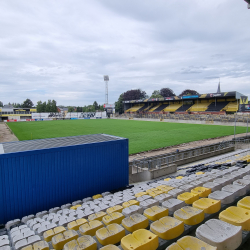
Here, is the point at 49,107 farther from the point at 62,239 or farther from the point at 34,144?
the point at 62,239

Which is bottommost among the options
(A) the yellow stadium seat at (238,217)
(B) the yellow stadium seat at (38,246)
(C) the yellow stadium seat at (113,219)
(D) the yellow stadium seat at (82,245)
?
(B) the yellow stadium seat at (38,246)

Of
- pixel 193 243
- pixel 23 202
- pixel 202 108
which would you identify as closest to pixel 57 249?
pixel 193 243

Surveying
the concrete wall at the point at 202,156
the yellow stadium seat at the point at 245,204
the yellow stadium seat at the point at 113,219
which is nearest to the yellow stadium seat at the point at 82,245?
the yellow stadium seat at the point at 113,219

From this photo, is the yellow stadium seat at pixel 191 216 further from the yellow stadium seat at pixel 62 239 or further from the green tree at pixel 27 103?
the green tree at pixel 27 103

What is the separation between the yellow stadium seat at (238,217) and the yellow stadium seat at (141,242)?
1.24 meters

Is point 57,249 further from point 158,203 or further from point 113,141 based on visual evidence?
point 113,141

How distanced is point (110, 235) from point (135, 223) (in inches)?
21.4

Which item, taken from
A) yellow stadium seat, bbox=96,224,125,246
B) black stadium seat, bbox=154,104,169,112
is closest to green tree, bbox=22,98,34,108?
black stadium seat, bbox=154,104,169,112

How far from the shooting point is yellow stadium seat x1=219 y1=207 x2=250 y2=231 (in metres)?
3.04

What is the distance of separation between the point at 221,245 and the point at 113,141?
21.7 ft

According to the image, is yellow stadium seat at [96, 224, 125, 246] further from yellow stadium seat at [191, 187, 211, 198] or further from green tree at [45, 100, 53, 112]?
green tree at [45, 100, 53, 112]

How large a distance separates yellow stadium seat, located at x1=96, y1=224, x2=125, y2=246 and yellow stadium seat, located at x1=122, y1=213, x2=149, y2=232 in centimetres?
18

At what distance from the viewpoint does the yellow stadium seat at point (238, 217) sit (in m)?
3.04

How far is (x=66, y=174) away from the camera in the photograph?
7.72 meters
